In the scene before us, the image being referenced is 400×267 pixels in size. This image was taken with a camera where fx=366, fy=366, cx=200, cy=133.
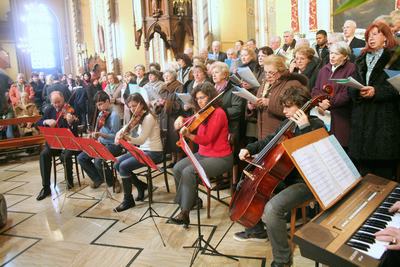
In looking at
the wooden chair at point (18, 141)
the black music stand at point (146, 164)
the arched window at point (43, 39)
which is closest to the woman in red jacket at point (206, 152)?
the black music stand at point (146, 164)

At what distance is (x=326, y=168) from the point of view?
5.84 feet

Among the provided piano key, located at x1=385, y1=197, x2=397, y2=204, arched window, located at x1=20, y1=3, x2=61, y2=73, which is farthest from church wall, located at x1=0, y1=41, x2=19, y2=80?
piano key, located at x1=385, y1=197, x2=397, y2=204

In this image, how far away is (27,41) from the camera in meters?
16.2

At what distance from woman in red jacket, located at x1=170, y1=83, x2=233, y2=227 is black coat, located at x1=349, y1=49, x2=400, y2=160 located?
113cm

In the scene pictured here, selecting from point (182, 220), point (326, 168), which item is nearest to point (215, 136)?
point (182, 220)

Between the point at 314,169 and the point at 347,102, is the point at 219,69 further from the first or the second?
the point at 314,169

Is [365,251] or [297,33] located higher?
[297,33]

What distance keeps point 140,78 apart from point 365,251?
5.34 metres

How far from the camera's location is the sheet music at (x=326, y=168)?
1.68m

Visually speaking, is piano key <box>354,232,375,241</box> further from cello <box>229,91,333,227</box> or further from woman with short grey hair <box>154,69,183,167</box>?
woman with short grey hair <box>154,69,183,167</box>

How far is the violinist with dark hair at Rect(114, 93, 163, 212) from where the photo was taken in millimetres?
3855

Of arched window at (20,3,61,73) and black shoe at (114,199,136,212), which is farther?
arched window at (20,3,61,73)

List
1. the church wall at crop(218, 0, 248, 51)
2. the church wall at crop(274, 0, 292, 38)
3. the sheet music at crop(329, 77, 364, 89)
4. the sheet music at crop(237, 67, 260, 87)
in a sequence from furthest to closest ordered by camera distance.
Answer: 1. the church wall at crop(218, 0, 248, 51)
2. the church wall at crop(274, 0, 292, 38)
3. the sheet music at crop(237, 67, 260, 87)
4. the sheet music at crop(329, 77, 364, 89)

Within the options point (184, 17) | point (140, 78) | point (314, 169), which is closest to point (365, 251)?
point (314, 169)
